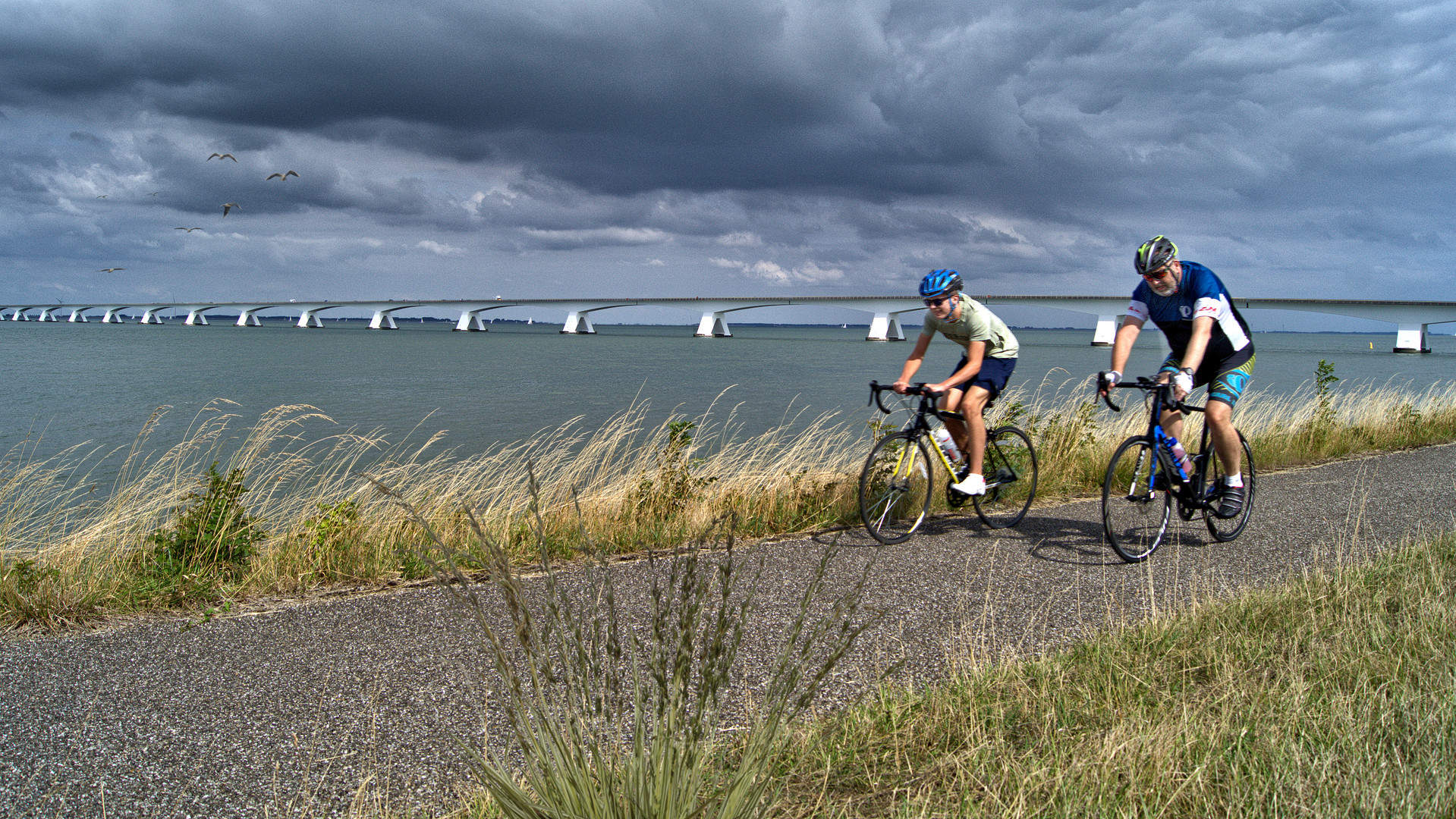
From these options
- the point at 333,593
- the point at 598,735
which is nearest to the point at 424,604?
the point at 333,593

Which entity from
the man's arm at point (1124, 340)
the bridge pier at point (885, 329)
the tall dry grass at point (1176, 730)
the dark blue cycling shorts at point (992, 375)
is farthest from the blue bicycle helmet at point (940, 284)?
the bridge pier at point (885, 329)

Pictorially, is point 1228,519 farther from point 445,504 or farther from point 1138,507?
point 445,504

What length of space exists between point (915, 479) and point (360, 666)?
4192 millimetres

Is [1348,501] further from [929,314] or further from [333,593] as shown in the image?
[333,593]

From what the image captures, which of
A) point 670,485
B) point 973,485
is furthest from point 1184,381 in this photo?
point 670,485

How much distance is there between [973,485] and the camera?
6246 mm

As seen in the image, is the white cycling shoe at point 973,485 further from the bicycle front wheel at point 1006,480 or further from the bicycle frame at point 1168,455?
the bicycle frame at point 1168,455

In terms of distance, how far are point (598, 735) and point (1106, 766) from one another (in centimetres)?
153

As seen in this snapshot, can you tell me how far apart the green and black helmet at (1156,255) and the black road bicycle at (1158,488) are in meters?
0.77

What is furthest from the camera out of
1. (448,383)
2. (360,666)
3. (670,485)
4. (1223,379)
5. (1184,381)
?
(448,383)

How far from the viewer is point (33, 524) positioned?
24.8 ft

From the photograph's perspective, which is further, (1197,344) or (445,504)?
(445,504)

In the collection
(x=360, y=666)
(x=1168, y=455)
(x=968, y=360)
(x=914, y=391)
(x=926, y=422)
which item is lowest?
(x=360, y=666)

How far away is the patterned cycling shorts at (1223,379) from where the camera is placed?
19.2ft
